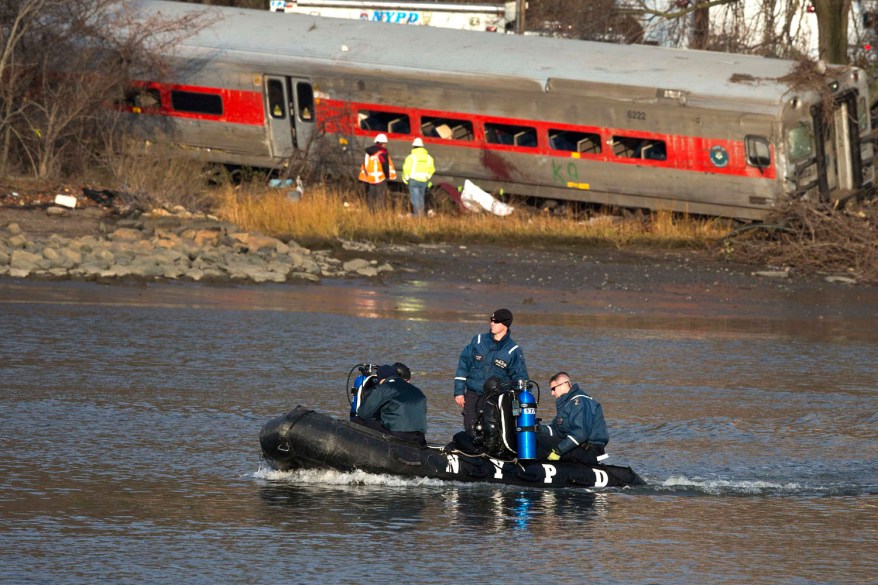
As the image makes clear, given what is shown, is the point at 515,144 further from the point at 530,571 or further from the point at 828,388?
the point at 530,571

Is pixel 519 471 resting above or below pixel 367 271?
below

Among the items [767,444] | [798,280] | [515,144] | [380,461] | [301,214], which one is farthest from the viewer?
[515,144]

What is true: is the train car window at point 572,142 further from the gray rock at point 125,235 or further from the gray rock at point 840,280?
the gray rock at point 125,235

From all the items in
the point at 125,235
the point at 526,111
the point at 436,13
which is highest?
the point at 436,13

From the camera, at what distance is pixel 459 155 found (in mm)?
28422

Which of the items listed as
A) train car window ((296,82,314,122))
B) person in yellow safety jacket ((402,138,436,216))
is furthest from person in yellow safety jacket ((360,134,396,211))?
train car window ((296,82,314,122))

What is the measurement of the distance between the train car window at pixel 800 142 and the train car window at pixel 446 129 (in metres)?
6.09

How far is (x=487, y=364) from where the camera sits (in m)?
12.0

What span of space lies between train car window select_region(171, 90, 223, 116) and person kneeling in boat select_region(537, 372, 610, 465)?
1967cm

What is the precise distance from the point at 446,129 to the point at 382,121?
52.3 inches

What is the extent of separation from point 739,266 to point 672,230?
6.49 ft

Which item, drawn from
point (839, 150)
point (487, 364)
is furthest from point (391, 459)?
point (839, 150)

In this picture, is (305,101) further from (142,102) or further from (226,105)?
(142,102)

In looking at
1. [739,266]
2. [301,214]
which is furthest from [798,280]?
[301,214]
